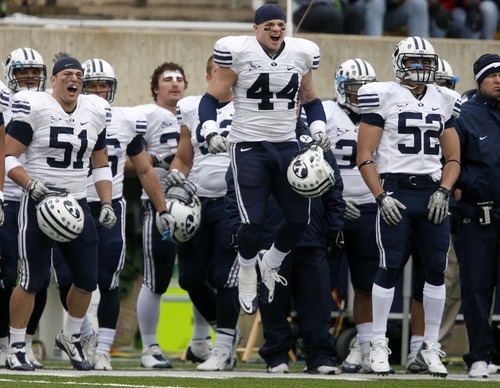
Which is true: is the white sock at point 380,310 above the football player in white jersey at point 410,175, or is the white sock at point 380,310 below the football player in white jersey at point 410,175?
below

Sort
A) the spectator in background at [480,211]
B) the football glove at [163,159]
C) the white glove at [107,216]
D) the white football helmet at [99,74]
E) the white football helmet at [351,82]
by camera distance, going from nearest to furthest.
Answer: the spectator in background at [480,211] < the white glove at [107,216] < the white football helmet at [351,82] < the white football helmet at [99,74] < the football glove at [163,159]

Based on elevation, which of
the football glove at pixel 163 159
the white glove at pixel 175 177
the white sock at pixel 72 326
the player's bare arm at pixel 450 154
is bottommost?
the white sock at pixel 72 326

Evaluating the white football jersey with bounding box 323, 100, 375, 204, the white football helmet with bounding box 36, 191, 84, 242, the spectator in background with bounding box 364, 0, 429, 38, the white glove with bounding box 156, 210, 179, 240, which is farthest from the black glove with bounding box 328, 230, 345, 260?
the spectator in background with bounding box 364, 0, 429, 38

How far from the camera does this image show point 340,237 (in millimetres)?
8719

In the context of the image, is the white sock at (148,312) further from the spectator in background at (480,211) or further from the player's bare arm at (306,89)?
the spectator in background at (480,211)

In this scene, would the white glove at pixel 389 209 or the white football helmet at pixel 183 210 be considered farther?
the white football helmet at pixel 183 210

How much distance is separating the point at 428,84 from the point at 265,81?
3.69 feet

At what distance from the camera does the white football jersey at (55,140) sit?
26.9ft

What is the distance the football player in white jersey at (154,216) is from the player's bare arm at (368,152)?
4.78 feet

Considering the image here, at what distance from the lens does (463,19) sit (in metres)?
13.3

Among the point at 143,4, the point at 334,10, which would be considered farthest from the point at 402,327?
Answer: the point at 143,4

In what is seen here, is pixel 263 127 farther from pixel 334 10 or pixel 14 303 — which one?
pixel 334 10

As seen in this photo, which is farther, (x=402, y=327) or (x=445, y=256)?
(x=402, y=327)

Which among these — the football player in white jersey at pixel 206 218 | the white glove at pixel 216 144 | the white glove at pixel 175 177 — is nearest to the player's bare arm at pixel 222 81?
the white glove at pixel 216 144
